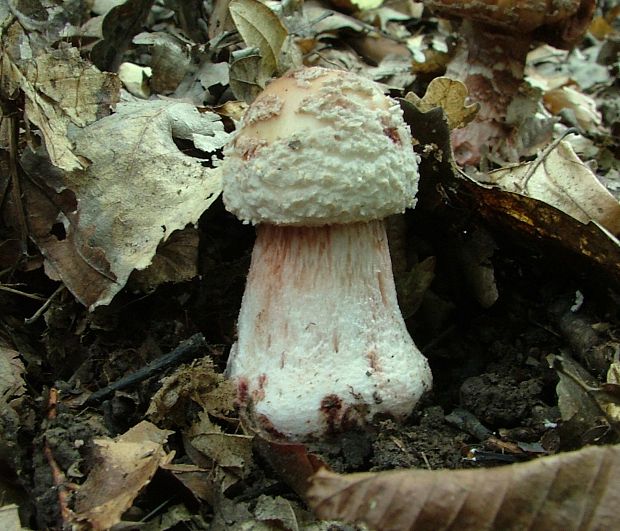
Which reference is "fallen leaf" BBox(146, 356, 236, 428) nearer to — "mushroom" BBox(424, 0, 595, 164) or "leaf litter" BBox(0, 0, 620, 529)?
"leaf litter" BBox(0, 0, 620, 529)

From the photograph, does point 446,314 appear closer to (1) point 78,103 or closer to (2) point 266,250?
(2) point 266,250

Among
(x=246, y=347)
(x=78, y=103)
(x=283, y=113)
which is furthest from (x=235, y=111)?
(x=246, y=347)

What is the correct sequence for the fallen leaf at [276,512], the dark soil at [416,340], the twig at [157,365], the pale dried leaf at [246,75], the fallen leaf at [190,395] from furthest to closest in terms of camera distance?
the pale dried leaf at [246,75], the twig at [157,365], the fallen leaf at [190,395], the dark soil at [416,340], the fallen leaf at [276,512]

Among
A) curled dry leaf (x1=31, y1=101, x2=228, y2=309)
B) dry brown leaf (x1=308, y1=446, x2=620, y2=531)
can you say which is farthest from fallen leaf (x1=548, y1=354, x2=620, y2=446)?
curled dry leaf (x1=31, y1=101, x2=228, y2=309)

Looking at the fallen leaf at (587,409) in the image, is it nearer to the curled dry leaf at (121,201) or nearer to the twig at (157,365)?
the twig at (157,365)

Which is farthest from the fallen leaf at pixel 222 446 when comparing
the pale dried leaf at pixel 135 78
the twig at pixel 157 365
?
the pale dried leaf at pixel 135 78

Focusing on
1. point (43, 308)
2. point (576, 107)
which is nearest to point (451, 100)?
point (43, 308)
